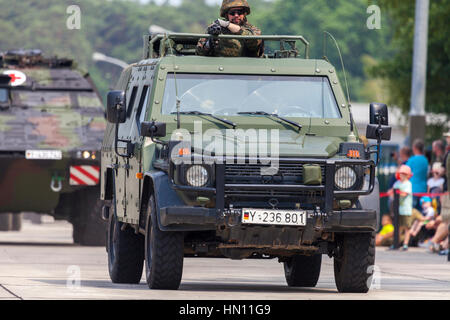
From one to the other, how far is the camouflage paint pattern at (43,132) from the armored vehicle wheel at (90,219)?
445 mm

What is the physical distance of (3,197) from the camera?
23703 mm

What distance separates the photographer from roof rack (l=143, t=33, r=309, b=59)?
14922 millimetres

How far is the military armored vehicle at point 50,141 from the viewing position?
2359 centimetres

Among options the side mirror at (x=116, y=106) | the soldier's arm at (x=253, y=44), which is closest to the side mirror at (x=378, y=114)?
the soldier's arm at (x=253, y=44)

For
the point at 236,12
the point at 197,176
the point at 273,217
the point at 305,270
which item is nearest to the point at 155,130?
the point at 197,176

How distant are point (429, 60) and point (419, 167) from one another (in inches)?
413

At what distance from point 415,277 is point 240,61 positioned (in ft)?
12.1

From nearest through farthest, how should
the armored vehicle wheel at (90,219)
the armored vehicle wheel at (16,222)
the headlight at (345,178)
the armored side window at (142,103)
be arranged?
the headlight at (345,178) < the armored side window at (142,103) < the armored vehicle wheel at (90,219) < the armored vehicle wheel at (16,222)

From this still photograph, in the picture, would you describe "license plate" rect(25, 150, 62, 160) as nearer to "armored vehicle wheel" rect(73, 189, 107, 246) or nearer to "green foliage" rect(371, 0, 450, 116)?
"armored vehicle wheel" rect(73, 189, 107, 246)

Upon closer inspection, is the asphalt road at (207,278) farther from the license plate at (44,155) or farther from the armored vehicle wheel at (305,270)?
the license plate at (44,155)

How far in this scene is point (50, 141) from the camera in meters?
23.8

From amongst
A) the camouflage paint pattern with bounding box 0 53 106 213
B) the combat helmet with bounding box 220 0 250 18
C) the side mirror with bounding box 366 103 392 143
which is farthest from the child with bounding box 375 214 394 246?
the side mirror with bounding box 366 103 392 143

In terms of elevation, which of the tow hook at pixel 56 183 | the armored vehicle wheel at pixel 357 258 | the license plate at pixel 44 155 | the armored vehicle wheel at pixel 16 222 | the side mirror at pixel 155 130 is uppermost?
the side mirror at pixel 155 130
